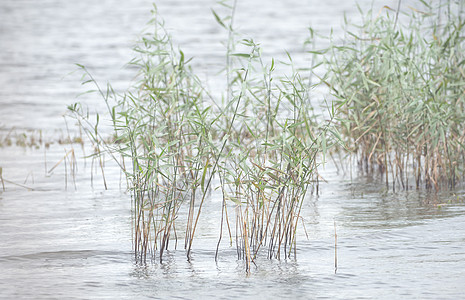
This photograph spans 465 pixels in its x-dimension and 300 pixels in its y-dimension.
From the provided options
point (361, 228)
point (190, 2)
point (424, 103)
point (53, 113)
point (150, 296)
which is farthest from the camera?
point (190, 2)

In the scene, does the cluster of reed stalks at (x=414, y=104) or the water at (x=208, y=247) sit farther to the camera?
the cluster of reed stalks at (x=414, y=104)

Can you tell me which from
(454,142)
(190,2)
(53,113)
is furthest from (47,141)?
(190,2)

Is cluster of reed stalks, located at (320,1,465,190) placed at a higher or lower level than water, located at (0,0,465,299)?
higher

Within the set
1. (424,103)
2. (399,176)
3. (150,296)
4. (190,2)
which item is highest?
(190,2)

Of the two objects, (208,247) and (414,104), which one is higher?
(414,104)

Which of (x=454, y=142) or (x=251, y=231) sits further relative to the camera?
(x=454, y=142)

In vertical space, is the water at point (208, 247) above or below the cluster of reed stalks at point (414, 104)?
below

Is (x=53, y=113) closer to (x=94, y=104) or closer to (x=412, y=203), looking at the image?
(x=94, y=104)

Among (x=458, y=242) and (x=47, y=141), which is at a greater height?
(x=47, y=141)

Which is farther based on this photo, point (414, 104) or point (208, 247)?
point (414, 104)

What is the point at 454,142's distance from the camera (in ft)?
28.1

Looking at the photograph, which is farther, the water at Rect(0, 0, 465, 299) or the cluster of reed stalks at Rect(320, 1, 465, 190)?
the cluster of reed stalks at Rect(320, 1, 465, 190)

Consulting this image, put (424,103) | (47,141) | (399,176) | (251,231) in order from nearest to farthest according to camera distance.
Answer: (251,231)
(424,103)
(399,176)
(47,141)

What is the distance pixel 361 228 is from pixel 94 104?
11090 millimetres
